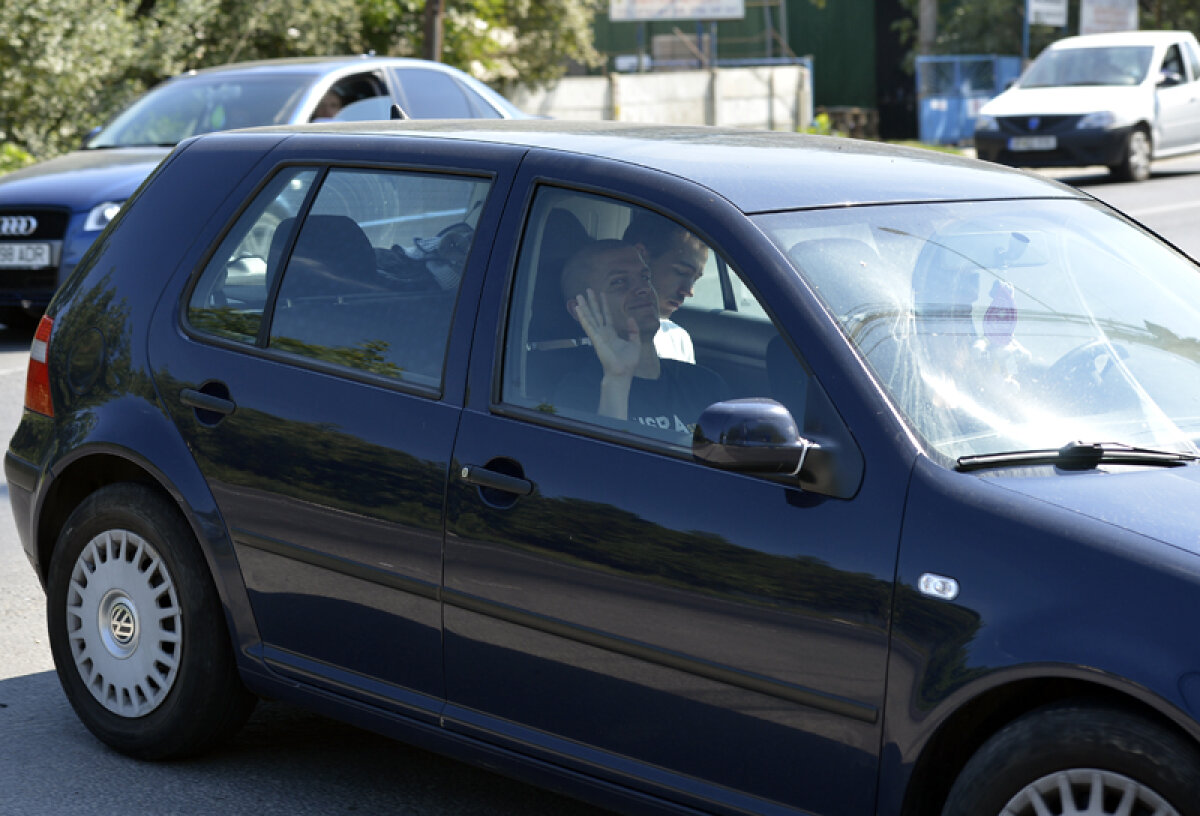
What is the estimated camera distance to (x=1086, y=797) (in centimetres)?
259

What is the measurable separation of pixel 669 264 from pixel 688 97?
3005 cm

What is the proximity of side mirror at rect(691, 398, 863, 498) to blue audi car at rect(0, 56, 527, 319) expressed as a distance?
23.2ft

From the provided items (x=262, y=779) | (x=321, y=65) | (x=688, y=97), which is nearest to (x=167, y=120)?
(x=321, y=65)

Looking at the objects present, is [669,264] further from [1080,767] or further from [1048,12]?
[1048,12]

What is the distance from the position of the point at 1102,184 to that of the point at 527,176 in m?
19.6

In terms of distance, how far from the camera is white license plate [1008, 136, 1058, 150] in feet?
68.6

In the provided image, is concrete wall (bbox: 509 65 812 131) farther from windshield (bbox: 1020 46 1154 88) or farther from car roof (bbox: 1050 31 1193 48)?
car roof (bbox: 1050 31 1193 48)

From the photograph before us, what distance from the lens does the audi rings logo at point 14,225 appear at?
10367mm

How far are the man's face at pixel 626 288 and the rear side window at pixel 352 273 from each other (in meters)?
0.31

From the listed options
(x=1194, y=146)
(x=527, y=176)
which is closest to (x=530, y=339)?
(x=527, y=176)

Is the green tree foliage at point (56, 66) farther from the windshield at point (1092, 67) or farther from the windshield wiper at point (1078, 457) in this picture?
the windshield wiper at point (1078, 457)

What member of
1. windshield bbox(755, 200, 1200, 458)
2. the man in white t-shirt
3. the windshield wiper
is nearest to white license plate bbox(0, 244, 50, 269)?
the man in white t-shirt

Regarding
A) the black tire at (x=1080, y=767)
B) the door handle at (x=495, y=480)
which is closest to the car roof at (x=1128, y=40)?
the door handle at (x=495, y=480)

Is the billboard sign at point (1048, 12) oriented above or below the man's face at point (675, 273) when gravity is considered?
below
